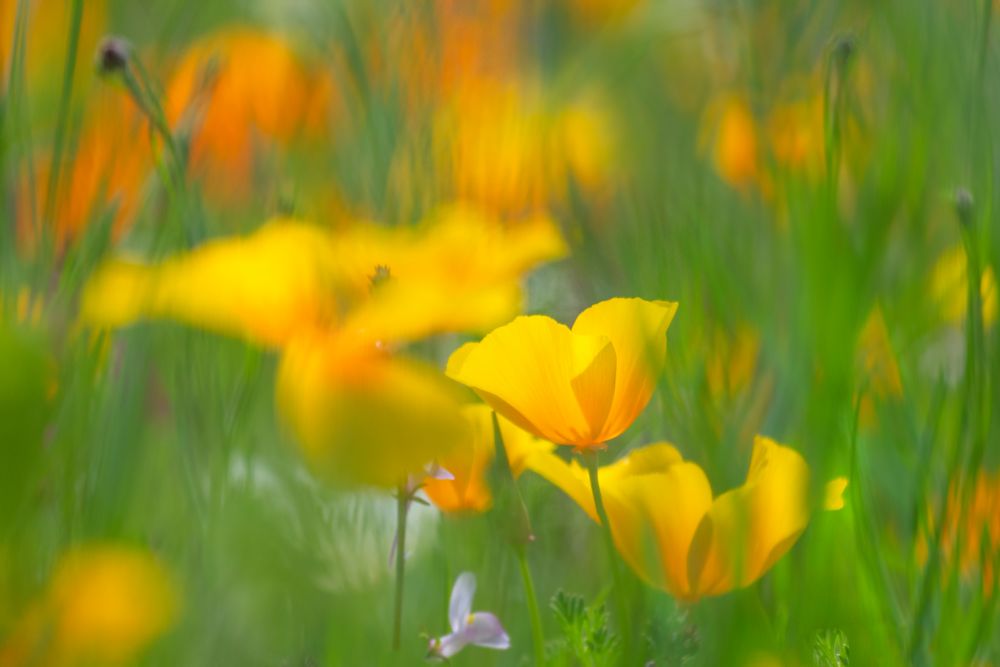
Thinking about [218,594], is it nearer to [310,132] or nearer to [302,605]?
[302,605]

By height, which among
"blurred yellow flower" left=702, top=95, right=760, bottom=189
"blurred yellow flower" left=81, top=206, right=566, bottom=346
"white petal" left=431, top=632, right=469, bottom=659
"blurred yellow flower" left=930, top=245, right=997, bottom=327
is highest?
"blurred yellow flower" left=702, top=95, right=760, bottom=189

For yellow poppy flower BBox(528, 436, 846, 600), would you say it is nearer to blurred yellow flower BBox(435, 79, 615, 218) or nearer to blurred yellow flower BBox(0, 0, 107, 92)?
blurred yellow flower BBox(435, 79, 615, 218)

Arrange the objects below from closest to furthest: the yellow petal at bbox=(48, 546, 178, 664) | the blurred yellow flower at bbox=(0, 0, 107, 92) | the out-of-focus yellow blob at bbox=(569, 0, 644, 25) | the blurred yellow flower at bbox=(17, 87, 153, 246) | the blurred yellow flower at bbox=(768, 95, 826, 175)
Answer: the yellow petal at bbox=(48, 546, 178, 664)
the blurred yellow flower at bbox=(17, 87, 153, 246)
the blurred yellow flower at bbox=(768, 95, 826, 175)
the blurred yellow flower at bbox=(0, 0, 107, 92)
the out-of-focus yellow blob at bbox=(569, 0, 644, 25)

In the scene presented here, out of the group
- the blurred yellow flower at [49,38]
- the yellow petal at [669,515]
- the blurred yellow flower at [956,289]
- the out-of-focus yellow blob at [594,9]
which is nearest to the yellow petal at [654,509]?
the yellow petal at [669,515]

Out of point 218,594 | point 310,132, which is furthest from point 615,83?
point 218,594

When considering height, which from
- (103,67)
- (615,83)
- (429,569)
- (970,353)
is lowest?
(429,569)

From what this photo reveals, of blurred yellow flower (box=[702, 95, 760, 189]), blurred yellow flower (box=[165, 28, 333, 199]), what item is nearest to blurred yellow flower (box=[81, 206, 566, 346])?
blurred yellow flower (box=[165, 28, 333, 199])
